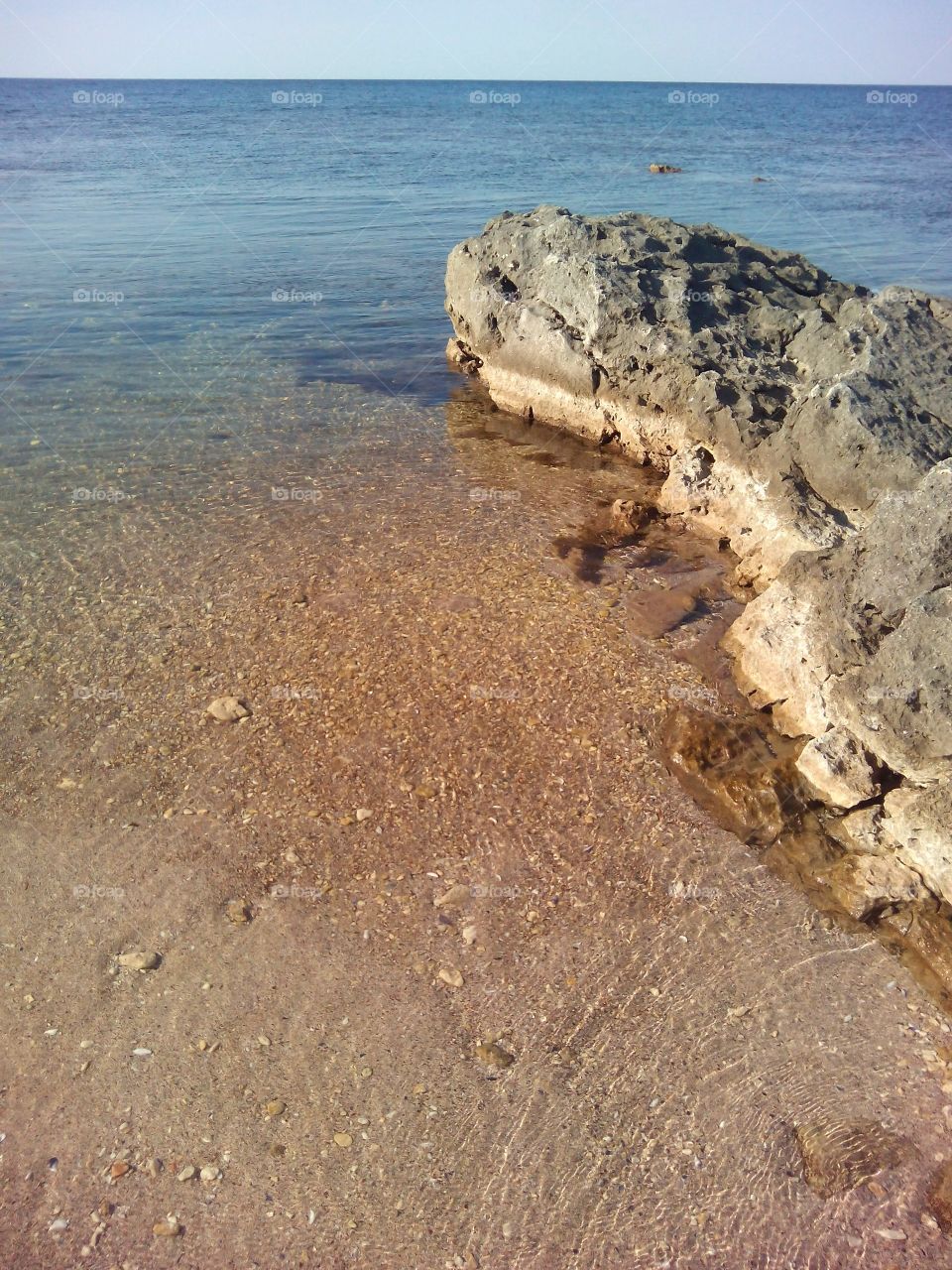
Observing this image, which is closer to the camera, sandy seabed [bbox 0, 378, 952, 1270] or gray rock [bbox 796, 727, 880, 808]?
sandy seabed [bbox 0, 378, 952, 1270]

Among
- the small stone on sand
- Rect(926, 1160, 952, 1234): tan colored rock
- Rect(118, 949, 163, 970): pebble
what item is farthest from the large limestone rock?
Rect(118, 949, 163, 970): pebble

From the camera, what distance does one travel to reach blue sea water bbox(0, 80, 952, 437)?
596 inches

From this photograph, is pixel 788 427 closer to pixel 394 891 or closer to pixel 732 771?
pixel 732 771

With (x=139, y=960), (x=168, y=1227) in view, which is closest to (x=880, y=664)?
(x=139, y=960)

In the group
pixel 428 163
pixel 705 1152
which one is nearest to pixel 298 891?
pixel 705 1152

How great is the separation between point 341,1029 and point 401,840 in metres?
1.47

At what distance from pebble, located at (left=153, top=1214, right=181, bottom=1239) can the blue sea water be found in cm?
1036

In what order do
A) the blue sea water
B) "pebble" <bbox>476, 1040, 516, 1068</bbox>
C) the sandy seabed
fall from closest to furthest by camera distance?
1. the sandy seabed
2. "pebble" <bbox>476, 1040, 516, 1068</bbox>
3. the blue sea water

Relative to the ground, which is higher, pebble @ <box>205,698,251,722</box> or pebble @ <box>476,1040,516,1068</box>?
pebble @ <box>205,698,251,722</box>

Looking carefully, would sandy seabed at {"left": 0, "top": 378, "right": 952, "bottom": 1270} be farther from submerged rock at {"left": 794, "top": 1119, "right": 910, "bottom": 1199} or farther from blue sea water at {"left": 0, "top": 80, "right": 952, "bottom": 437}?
blue sea water at {"left": 0, "top": 80, "right": 952, "bottom": 437}

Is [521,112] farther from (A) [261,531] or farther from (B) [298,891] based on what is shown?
(B) [298,891]

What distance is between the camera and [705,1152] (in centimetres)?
469

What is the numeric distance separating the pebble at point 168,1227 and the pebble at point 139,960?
148cm

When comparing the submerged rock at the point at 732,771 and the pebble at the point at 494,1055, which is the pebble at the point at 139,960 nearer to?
the pebble at the point at 494,1055
